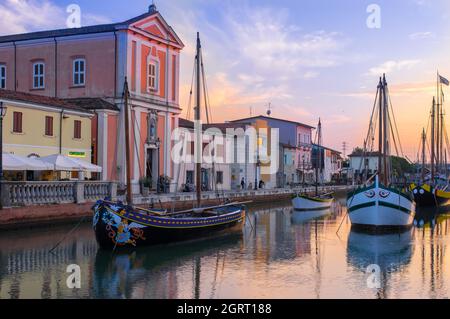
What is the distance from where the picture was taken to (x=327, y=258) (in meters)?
19.9

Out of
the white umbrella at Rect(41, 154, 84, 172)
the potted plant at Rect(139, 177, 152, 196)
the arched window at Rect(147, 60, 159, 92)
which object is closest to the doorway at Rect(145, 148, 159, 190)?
the potted plant at Rect(139, 177, 152, 196)

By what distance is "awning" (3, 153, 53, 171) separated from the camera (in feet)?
80.8

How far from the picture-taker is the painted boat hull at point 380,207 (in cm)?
2728

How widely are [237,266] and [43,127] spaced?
17.6 m

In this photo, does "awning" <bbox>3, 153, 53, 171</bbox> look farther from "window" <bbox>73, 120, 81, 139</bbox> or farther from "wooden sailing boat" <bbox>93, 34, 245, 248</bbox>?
"window" <bbox>73, 120, 81, 139</bbox>

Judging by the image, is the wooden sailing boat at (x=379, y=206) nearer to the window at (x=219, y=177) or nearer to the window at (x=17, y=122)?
the window at (x=17, y=122)

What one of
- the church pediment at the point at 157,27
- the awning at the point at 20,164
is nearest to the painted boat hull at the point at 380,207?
the awning at the point at 20,164

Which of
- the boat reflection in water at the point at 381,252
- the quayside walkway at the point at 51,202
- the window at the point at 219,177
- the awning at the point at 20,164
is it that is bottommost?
the boat reflection in water at the point at 381,252

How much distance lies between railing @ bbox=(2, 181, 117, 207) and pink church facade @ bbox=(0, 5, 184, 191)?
7.35m

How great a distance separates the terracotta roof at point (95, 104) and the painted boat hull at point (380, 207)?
16.9 meters

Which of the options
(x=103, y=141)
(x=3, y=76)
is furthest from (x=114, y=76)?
(x=3, y=76)

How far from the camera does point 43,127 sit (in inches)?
1231

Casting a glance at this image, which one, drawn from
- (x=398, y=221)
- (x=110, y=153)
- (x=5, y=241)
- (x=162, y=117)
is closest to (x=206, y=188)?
(x=162, y=117)

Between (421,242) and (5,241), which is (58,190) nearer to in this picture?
(5,241)
